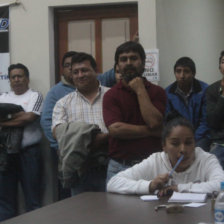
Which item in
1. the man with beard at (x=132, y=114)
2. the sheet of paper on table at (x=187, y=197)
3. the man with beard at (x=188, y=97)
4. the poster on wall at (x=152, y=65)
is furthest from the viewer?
the poster on wall at (x=152, y=65)

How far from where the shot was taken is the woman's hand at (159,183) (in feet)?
7.34

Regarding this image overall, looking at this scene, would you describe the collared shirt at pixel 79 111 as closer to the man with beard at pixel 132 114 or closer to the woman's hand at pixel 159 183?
the man with beard at pixel 132 114

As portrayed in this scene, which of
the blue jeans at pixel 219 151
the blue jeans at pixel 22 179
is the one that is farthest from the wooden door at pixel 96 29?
the blue jeans at pixel 219 151

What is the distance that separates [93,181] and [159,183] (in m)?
0.87

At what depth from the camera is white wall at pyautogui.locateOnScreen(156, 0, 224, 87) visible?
4.29m

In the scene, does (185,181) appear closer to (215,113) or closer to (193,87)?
(215,113)

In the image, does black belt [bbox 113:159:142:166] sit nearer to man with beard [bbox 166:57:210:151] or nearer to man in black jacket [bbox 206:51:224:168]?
man in black jacket [bbox 206:51:224:168]

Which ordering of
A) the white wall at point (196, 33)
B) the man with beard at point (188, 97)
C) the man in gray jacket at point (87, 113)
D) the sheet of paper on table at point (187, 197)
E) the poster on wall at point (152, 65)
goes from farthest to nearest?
the white wall at point (196, 33), the poster on wall at point (152, 65), the man with beard at point (188, 97), the man in gray jacket at point (87, 113), the sheet of paper on table at point (187, 197)

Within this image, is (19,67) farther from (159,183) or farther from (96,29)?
(159,183)

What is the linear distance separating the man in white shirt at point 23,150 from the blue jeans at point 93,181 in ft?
3.57

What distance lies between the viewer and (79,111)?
3109 millimetres

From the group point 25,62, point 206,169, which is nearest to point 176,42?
point 25,62

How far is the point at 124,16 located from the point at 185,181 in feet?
7.54

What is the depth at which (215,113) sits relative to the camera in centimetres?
309
